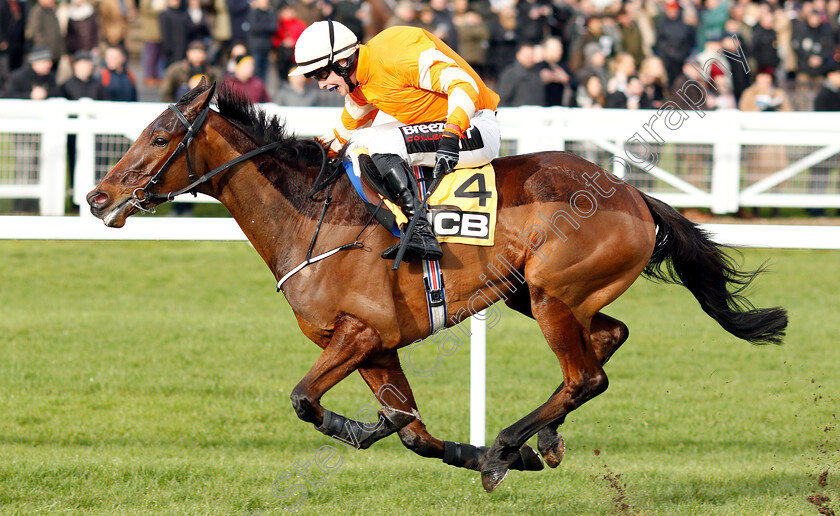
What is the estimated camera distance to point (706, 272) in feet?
16.5

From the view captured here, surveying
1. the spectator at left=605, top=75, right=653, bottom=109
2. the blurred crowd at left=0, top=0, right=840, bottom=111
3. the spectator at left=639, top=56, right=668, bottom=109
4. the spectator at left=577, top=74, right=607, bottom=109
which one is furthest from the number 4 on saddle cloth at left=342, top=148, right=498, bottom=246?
the spectator at left=639, top=56, right=668, bottom=109

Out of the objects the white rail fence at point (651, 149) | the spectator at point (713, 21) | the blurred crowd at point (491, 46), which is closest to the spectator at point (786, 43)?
the blurred crowd at point (491, 46)

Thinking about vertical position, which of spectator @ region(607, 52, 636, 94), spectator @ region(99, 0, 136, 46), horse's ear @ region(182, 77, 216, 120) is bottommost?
horse's ear @ region(182, 77, 216, 120)

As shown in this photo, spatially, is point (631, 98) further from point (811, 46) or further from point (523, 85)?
point (811, 46)

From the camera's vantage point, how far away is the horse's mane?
15.1 ft

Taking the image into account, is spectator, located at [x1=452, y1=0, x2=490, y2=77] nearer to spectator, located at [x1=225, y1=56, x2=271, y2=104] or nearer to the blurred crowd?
the blurred crowd

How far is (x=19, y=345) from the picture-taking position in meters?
8.09

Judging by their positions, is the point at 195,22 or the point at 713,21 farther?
the point at 713,21

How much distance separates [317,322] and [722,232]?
213cm

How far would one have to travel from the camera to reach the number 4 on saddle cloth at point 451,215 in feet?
14.8

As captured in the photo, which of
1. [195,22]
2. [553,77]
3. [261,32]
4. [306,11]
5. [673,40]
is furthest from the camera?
[673,40]

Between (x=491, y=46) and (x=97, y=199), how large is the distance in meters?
10.7

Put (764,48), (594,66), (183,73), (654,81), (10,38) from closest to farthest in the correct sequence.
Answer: (183,73), (654,81), (10,38), (594,66), (764,48)

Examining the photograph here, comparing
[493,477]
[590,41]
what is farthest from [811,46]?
[493,477]
